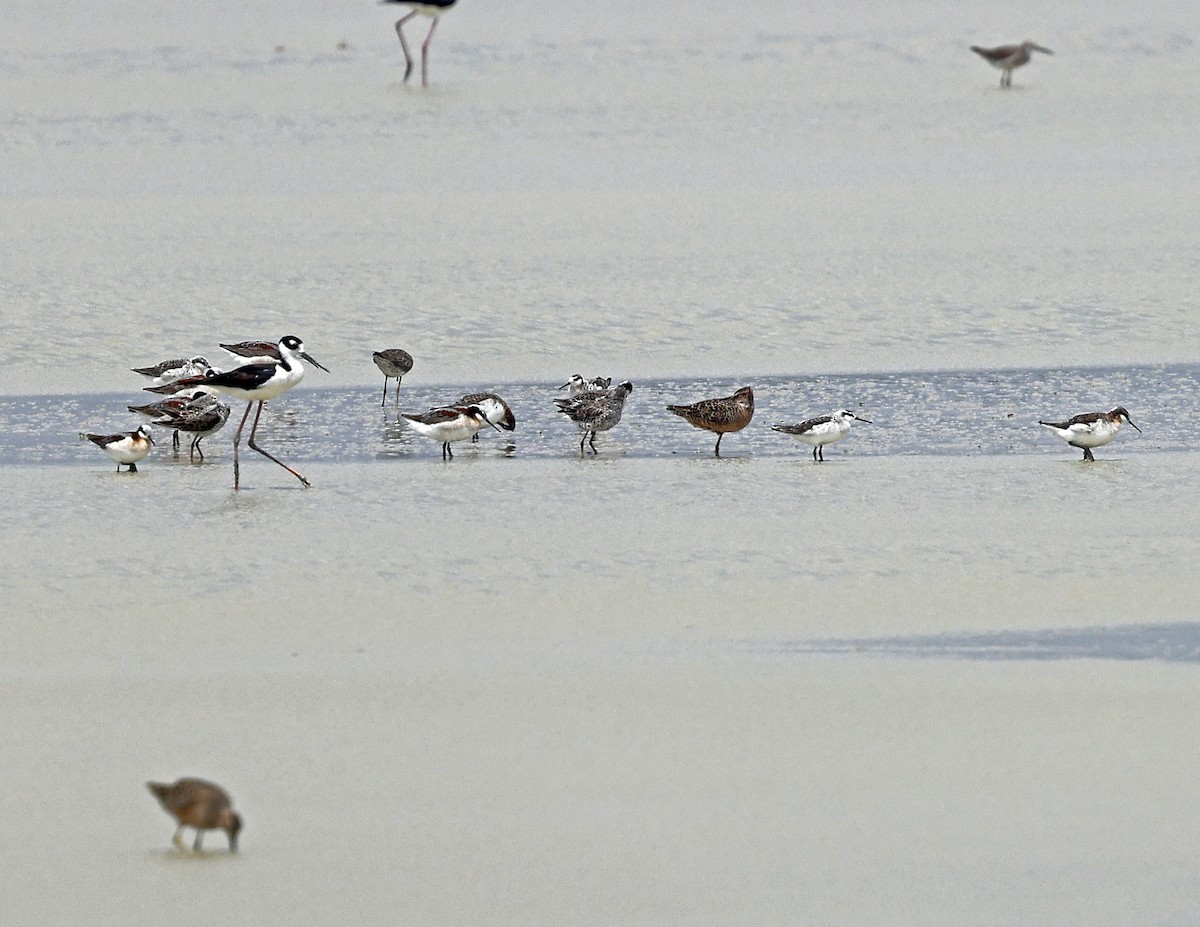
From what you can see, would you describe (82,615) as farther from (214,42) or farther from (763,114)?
(214,42)

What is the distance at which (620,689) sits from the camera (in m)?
7.17

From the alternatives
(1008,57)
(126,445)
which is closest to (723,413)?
(126,445)

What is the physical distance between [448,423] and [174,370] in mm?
2512

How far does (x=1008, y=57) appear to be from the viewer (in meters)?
25.5

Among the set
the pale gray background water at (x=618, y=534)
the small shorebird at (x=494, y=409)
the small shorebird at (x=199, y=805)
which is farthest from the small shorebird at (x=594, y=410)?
the small shorebird at (x=199, y=805)

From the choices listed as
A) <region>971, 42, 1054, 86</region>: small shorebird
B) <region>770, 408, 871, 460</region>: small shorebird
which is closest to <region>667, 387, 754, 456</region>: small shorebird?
<region>770, 408, 871, 460</region>: small shorebird

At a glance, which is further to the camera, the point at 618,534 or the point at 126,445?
the point at 126,445

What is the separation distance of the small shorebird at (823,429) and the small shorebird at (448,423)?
182cm

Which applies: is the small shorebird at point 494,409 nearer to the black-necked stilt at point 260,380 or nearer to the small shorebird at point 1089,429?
the black-necked stilt at point 260,380

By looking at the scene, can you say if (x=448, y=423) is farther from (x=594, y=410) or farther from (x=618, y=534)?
(x=618, y=534)

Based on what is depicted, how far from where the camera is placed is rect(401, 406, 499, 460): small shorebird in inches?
→ 444

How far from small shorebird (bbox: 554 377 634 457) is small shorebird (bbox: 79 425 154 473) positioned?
7.79ft

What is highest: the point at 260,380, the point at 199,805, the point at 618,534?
the point at 260,380

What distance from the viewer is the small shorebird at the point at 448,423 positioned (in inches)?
444
